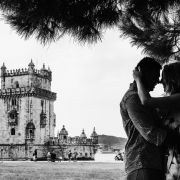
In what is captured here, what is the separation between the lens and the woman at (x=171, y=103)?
3.22 m

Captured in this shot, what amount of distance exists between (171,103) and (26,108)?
63.7 m

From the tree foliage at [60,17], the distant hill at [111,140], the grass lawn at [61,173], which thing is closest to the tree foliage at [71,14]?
the tree foliage at [60,17]

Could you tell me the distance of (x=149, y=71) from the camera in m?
3.53

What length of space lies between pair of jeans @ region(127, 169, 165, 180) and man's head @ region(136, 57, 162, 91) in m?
0.59

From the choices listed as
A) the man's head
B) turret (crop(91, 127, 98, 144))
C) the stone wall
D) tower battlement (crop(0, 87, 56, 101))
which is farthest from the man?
turret (crop(91, 127, 98, 144))

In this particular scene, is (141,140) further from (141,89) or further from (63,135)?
(63,135)

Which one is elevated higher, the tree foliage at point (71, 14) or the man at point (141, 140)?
the tree foliage at point (71, 14)

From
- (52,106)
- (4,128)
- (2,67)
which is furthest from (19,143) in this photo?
(2,67)

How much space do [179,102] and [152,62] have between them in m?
0.45

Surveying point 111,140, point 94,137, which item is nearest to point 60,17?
point 94,137

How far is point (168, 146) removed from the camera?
3.31m

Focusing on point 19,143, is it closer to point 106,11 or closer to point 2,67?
point 2,67

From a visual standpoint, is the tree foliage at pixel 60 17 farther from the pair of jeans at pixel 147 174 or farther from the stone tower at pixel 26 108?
the stone tower at pixel 26 108

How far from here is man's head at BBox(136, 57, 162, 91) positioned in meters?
3.53
